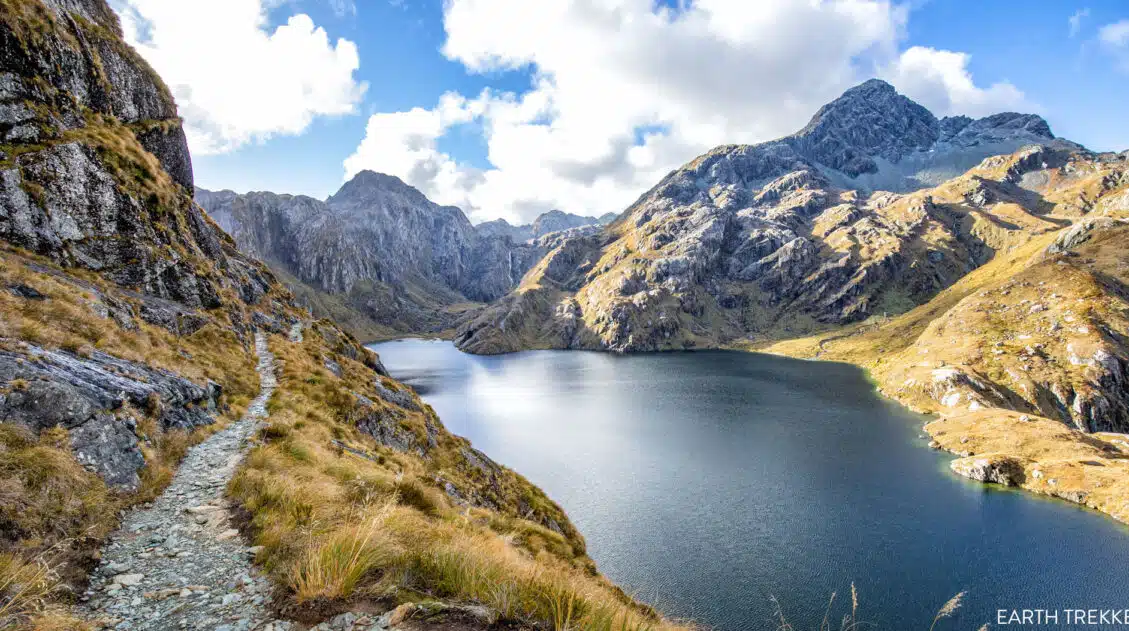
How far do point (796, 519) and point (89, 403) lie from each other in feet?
219

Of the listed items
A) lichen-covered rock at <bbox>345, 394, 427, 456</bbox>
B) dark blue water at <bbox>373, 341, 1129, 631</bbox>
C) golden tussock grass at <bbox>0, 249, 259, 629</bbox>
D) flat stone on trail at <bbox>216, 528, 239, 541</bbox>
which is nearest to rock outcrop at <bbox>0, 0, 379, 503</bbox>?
golden tussock grass at <bbox>0, 249, 259, 629</bbox>

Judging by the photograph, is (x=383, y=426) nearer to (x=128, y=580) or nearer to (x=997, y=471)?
(x=128, y=580)

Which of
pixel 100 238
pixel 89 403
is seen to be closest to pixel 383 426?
pixel 89 403

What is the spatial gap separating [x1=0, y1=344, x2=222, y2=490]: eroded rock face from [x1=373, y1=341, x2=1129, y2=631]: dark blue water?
1592cm

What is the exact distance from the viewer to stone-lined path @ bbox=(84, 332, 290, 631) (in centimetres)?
808

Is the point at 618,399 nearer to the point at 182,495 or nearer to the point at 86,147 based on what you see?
the point at 86,147

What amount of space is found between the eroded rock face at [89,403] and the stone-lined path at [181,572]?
1.69m

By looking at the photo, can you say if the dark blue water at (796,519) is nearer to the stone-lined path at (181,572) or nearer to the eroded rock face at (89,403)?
the stone-lined path at (181,572)

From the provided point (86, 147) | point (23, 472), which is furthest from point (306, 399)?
point (86, 147)

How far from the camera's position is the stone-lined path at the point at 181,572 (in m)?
8.08

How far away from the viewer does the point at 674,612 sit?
1597 inches

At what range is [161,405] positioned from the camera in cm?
1828

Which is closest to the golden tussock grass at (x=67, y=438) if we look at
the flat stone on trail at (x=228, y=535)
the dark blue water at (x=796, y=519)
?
the flat stone on trail at (x=228, y=535)

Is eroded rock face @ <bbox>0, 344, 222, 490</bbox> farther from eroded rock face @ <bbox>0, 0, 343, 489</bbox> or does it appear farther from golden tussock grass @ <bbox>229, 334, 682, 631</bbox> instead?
golden tussock grass @ <bbox>229, 334, 682, 631</bbox>
